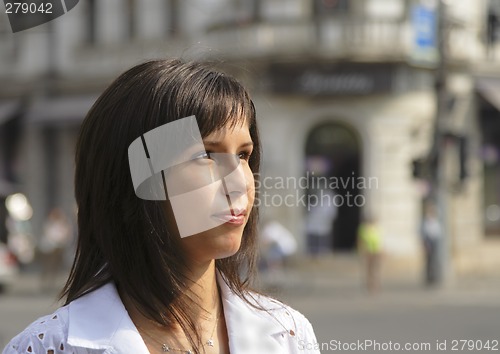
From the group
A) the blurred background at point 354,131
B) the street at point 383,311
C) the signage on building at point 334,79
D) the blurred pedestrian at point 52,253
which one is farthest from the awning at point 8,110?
the signage on building at point 334,79

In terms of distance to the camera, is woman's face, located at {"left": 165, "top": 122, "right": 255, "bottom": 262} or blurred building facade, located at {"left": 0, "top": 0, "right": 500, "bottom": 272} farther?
blurred building facade, located at {"left": 0, "top": 0, "right": 500, "bottom": 272}

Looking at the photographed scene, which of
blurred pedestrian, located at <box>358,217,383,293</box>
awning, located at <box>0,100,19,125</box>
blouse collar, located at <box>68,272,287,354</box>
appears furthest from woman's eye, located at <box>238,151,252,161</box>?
awning, located at <box>0,100,19,125</box>

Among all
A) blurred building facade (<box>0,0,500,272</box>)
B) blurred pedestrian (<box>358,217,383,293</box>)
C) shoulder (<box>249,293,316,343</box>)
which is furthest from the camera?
blurred building facade (<box>0,0,500,272</box>)

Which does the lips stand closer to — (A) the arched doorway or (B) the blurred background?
(B) the blurred background

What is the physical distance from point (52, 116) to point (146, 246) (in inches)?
942

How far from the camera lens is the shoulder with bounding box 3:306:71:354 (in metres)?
1.78

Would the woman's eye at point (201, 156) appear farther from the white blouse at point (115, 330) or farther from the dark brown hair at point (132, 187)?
the white blouse at point (115, 330)

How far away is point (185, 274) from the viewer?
1.93 metres

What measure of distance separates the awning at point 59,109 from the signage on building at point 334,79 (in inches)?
227

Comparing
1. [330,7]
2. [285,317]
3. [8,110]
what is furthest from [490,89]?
[285,317]

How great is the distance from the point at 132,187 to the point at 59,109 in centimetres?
2413

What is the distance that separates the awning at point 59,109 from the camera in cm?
2502

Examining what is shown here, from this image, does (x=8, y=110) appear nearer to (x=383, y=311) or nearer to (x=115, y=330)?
(x=383, y=311)

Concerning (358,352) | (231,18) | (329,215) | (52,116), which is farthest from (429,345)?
(52,116)
